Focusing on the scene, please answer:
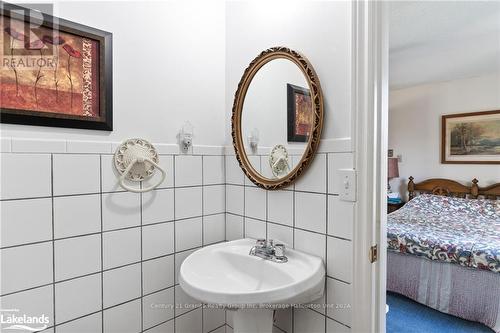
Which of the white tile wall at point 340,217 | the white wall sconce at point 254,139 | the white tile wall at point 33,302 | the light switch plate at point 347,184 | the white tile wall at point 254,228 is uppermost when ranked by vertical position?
the white wall sconce at point 254,139

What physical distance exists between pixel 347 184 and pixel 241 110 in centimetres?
67

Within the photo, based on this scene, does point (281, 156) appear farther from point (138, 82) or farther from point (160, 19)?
point (160, 19)

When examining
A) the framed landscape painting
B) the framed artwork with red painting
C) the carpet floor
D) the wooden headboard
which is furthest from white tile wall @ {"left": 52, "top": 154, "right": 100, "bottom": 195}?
the framed landscape painting

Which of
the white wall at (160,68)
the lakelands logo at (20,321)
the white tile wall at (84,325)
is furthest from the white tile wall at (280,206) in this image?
the lakelands logo at (20,321)

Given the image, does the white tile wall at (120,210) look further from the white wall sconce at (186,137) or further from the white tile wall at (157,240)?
the white wall sconce at (186,137)

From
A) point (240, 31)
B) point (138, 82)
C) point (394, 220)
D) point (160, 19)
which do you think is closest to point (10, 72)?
point (138, 82)

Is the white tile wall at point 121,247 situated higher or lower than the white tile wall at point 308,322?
higher

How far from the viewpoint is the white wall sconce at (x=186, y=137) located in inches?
52.3

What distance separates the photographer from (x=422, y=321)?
214cm

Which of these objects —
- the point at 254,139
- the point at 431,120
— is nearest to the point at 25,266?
the point at 254,139

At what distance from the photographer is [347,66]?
103 cm

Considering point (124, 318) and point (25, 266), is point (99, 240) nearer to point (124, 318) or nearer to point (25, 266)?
point (25, 266)

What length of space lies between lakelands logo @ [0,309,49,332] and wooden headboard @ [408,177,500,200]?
4218 mm

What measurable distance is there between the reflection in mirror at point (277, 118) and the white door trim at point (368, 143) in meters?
0.22
